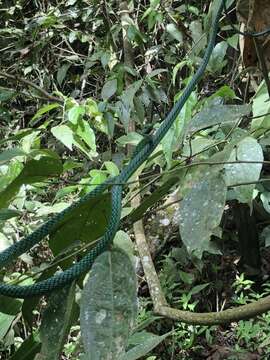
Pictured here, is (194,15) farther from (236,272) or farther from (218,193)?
(218,193)

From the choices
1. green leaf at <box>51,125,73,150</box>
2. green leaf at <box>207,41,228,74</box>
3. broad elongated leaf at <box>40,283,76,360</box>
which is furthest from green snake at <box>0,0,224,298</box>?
green leaf at <box>207,41,228,74</box>

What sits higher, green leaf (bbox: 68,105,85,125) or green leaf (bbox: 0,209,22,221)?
green leaf (bbox: 0,209,22,221)

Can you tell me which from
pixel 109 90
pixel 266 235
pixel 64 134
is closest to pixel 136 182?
pixel 64 134

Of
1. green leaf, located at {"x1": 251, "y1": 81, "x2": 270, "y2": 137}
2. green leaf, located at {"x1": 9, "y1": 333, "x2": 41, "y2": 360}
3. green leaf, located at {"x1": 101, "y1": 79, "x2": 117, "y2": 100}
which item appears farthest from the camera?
green leaf, located at {"x1": 101, "y1": 79, "x2": 117, "y2": 100}

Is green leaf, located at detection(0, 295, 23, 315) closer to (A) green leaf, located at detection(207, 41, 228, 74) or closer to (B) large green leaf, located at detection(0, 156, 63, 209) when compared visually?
(B) large green leaf, located at detection(0, 156, 63, 209)

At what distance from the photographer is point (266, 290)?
71.0 inches

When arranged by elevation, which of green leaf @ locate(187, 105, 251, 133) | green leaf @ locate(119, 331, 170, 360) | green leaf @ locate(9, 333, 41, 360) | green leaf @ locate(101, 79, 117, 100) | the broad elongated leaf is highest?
green leaf @ locate(187, 105, 251, 133)

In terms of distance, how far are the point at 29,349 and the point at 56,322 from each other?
81mm

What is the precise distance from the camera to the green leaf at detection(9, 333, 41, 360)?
1.59 feet

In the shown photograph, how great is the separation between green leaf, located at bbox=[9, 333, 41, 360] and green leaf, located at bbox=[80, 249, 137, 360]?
0.11 m

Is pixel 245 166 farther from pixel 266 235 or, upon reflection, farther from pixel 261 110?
pixel 266 235

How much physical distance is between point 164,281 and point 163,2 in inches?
36.5

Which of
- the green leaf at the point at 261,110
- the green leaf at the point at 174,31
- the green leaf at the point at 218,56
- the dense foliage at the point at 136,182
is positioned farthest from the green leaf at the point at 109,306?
the green leaf at the point at 174,31

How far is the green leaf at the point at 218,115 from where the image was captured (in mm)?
537
